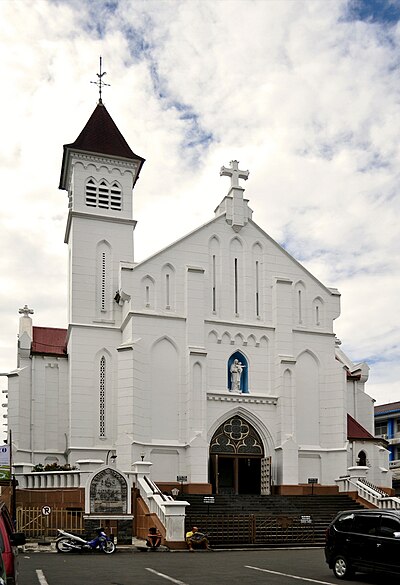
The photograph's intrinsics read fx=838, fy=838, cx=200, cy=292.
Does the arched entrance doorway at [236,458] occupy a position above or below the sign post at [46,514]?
above

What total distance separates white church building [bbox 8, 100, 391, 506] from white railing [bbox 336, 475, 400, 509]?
40.7 inches

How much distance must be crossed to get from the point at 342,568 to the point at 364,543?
95 cm

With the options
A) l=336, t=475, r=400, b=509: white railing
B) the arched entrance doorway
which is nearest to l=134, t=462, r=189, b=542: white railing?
the arched entrance doorway

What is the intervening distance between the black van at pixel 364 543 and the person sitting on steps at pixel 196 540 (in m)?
8.47

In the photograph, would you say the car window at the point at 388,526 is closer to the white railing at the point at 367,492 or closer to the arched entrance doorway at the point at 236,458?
the white railing at the point at 367,492

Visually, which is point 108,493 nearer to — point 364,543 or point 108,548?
point 108,548

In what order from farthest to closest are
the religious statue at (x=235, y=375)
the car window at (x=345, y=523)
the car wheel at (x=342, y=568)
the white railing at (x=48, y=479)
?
the religious statue at (x=235, y=375), the white railing at (x=48, y=479), the car window at (x=345, y=523), the car wheel at (x=342, y=568)

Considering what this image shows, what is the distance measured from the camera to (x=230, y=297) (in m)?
41.9

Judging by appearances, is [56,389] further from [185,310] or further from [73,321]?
[185,310]

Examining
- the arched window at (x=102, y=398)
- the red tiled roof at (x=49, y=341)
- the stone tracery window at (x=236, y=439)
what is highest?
the red tiled roof at (x=49, y=341)

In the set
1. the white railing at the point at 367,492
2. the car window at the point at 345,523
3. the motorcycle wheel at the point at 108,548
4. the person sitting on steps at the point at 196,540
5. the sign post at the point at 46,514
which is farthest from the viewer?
the white railing at the point at 367,492

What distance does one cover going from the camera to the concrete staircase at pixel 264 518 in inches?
1187

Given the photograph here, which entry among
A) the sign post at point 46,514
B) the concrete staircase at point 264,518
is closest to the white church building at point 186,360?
the concrete staircase at point 264,518

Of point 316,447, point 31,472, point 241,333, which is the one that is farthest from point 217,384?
point 31,472
